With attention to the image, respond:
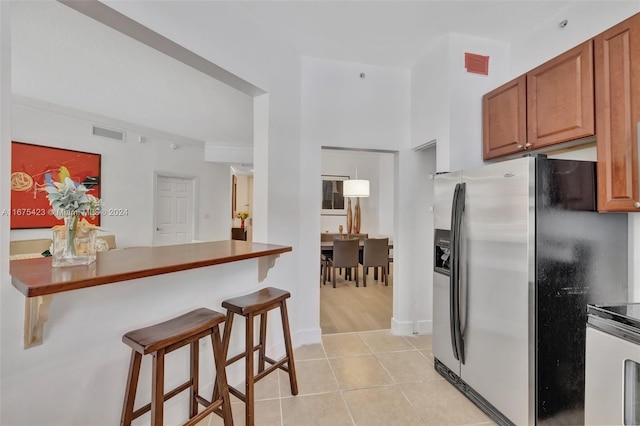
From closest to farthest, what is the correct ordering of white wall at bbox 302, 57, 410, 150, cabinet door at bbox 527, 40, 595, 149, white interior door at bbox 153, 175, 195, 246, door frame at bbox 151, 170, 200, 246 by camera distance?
1. cabinet door at bbox 527, 40, 595, 149
2. white wall at bbox 302, 57, 410, 150
3. door frame at bbox 151, 170, 200, 246
4. white interior door at bbox 153, 175, 195, 246

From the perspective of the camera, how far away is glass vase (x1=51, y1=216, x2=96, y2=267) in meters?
1.25

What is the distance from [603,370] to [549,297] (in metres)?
0.45

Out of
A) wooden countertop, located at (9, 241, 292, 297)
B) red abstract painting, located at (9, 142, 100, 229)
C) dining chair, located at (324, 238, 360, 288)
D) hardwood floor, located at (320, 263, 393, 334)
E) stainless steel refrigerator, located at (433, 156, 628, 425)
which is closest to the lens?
wooden countertop, located at (9, 241, 292, 297)

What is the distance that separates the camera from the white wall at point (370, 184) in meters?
7.10

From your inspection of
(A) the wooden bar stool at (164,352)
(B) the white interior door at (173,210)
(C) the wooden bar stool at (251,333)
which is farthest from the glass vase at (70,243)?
(B) the white interior door at (173,210)

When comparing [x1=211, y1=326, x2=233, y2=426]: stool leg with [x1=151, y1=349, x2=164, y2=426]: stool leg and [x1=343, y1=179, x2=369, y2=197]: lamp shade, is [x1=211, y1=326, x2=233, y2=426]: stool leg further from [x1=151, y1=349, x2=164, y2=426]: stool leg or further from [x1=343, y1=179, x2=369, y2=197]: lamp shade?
[x1=343, y1=179, x2=369, y2=197]: lamp shade

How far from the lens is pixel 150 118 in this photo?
4.75 metres

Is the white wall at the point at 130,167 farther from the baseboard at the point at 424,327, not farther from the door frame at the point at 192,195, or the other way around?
the baseboard at the point at 424,327

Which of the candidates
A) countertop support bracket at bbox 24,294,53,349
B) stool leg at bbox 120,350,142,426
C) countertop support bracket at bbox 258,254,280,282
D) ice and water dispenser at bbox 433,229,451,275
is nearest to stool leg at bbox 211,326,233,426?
stool leg at bbox 120,350,142,426

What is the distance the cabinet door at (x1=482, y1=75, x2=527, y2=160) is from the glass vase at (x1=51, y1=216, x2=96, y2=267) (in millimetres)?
2786

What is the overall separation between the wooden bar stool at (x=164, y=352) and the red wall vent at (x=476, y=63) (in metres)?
2.82

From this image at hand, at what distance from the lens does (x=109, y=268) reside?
124cm

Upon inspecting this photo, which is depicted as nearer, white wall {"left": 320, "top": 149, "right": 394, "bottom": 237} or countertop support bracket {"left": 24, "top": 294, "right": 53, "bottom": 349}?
countertop support bracket {"left": 24, "top": 294, "right": 53, "bottom": 349}

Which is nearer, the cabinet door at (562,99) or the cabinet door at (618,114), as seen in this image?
the cabinet door at (618,114)
